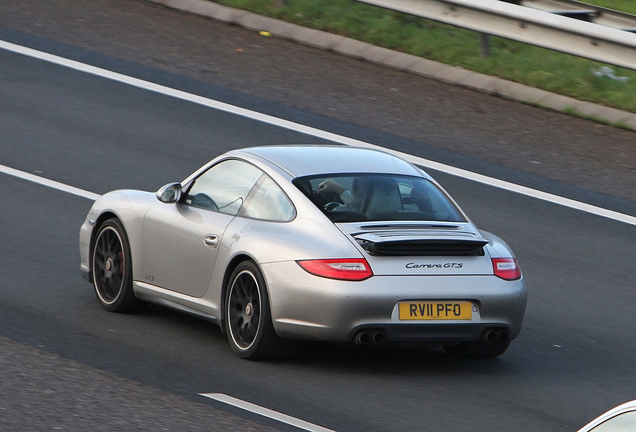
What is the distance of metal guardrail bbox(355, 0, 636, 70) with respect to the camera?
1516cm

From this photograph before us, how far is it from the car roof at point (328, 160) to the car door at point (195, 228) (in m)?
0.19

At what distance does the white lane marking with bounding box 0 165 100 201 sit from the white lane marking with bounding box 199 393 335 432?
5.37 m

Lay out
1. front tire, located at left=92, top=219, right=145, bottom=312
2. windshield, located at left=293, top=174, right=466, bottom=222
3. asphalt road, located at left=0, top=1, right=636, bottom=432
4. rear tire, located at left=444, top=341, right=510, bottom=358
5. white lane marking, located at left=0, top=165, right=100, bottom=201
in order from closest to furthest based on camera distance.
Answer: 1. asphalt road, located at left=0, top=1, right=636, bottom=432
2. windshield, located at left=293, top=174, right=466, bottom=222
3. rear tire, located at left=444, top=341, right=510, bottom=358
4. front tire, located at left=92, top=219, right=145, bottom=312
5. white lane marking, located at left=0, top=165, right=100, bottom=201

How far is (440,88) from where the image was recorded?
51.9 feet

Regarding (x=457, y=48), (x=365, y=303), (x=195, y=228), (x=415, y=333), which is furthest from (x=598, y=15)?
(x=365, y=303)

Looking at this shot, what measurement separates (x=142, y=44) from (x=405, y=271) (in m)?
9.60

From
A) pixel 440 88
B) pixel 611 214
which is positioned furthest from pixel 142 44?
pixel 611 214

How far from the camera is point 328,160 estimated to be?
29.0ft

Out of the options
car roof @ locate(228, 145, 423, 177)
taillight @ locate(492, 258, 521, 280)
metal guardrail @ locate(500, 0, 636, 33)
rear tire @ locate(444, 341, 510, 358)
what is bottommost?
rear tire @ locate(444, 341, 510, 358)

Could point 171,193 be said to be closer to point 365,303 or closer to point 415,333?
point 365,303

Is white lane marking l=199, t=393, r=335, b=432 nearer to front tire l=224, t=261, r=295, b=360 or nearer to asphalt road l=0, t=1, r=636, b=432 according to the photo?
asphalt road l=0, t=1, r=636, b=432

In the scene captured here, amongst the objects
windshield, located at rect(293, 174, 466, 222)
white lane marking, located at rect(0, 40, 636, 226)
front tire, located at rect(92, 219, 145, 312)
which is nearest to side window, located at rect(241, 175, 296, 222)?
windshield, located at rect(293, 174, 466, 222)

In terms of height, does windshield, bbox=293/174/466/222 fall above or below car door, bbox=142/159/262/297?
above

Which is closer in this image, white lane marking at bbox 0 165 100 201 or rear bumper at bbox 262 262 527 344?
rear bumper at bbox 262 262 527 344
